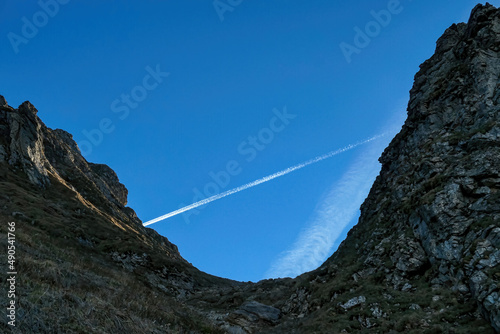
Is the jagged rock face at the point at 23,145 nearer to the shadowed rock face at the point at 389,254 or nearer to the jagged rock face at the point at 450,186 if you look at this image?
the shadowed rock face at the point at 389,254

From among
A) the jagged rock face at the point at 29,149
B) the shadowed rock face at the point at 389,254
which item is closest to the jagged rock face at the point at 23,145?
the jagged rock face at the point at 29,149

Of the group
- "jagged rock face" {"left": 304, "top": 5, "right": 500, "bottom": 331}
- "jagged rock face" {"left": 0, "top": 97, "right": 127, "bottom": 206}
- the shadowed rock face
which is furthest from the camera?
"jagged rock face" {"left": 0, "top": 97, "right": 127, "bottom": 206}

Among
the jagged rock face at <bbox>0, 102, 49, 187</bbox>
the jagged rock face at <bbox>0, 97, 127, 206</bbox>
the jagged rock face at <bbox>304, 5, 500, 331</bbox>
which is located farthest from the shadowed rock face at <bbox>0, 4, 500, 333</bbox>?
the jagged rock face at <bbox>0, 97, 127, 206</bbox>

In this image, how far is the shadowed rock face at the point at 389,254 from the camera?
13.7 m

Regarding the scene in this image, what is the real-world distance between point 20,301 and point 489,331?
64.0ft

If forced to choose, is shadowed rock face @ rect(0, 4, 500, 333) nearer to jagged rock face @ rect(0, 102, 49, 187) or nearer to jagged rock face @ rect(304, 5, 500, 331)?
jagged rock face @ rect(304, 5, 500, 331)

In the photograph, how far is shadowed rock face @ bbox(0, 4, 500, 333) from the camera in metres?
13.7

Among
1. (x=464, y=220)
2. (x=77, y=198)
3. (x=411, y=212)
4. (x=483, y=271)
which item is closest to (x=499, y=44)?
(x=411, y=212)

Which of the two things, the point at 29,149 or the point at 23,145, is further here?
the point at 29,149

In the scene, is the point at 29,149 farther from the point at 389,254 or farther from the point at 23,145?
the point at 389,254

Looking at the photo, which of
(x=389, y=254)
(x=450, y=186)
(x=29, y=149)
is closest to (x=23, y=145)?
(x=29, y=149)

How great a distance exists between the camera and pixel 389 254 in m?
27.7

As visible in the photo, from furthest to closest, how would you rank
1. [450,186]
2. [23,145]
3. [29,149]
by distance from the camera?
[29,149] → [23,145] → [450,186]

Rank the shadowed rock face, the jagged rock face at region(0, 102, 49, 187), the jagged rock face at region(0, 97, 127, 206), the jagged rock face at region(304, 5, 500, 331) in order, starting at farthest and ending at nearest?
1. the jagged rock face at region(0, 97, 127, 206)
2. the jagged rock face at region(0, 102, 49, 187)
3. the jagged rock face at region(304, 5, 500, 331)
4. the shadowed rock face
